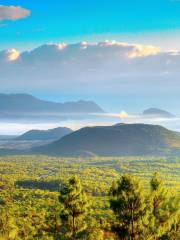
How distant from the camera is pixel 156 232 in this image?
224ft

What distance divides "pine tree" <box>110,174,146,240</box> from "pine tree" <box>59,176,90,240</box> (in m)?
8.01

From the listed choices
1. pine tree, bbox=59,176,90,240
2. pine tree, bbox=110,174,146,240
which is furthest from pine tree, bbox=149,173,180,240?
pine tree, bbox=59,176,90,240

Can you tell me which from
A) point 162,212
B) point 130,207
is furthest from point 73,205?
point 162,212

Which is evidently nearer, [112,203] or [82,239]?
[112,203]

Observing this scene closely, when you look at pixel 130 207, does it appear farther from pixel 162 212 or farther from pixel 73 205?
pixel 73 205

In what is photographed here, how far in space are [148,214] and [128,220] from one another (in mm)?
3391

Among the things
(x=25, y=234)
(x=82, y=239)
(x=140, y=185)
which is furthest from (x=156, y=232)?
(x=25, y=234)

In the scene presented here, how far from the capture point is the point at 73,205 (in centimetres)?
7069

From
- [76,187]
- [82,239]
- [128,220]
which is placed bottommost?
[82,239]

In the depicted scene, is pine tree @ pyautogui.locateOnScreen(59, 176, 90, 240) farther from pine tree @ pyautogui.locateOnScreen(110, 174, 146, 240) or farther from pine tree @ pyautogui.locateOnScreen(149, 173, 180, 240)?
pine tree @ pyautogui.locateOnScreen(149, 173, 180, 240)

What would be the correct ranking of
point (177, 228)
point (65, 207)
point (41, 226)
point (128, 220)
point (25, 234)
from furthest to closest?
1. point (41, 226)
2. point (25, 234)
3. point (177, 228)
4. point (65, 207)
5. point (128, 220)

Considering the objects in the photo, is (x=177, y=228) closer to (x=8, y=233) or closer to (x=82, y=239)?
(x=82, y=239)

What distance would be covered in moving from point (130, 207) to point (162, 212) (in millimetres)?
10251

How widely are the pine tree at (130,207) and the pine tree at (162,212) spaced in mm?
4622
